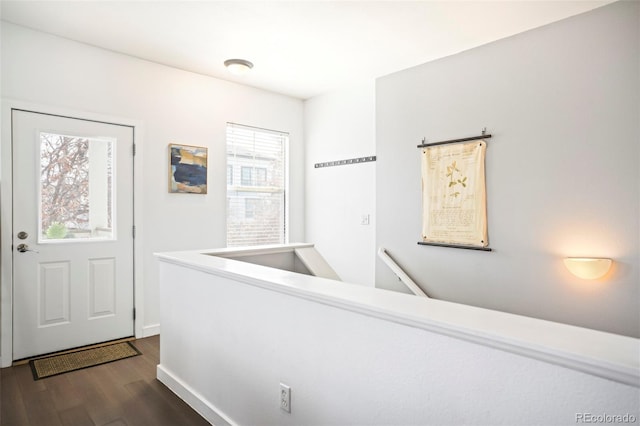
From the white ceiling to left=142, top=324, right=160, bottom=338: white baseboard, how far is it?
8.16 feet

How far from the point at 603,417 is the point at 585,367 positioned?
0.36 feet

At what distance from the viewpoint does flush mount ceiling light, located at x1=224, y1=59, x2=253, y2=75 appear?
3.60 metres

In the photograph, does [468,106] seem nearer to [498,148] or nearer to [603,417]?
[498,148]

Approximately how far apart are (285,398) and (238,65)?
298cm

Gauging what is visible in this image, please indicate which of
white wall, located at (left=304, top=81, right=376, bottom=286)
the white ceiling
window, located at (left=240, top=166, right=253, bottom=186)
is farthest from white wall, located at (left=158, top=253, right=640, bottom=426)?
white wall, located at (left=304, top=81, right=376, bottom=286)

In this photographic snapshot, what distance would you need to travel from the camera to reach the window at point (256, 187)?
4.35m

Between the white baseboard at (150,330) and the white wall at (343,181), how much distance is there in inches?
79.5

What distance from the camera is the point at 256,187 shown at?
4.59 metres

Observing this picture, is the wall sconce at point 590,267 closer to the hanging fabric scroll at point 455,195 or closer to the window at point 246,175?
the hanging fabric scroll at point 455,195

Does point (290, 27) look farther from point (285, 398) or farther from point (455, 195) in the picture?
point (285, 398)

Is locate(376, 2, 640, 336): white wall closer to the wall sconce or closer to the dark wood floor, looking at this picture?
the wall sconce

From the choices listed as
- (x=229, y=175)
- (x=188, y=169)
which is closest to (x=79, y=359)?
(x=188, y=169)

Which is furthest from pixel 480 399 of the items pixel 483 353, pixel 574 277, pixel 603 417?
pixel 574 277

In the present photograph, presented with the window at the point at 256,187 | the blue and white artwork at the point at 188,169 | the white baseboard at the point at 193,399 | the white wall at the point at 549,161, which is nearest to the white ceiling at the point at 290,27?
the white wall at the point at 549,161
